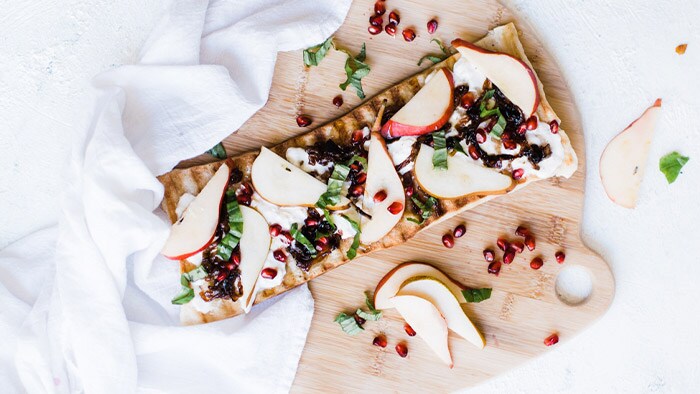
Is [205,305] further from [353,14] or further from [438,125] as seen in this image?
[353,14]

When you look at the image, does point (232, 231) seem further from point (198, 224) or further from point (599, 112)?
point (599, 112)

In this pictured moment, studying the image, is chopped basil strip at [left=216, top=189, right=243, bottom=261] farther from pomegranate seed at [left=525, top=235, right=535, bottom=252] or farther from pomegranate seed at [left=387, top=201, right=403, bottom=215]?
pomegranate seed at [left=525, top=235, right=535, bottom=252]

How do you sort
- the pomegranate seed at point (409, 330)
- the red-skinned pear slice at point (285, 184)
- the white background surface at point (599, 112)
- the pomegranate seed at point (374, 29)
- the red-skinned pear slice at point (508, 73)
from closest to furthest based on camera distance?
the red-skinned pear slice at point (508, 73)
the red-skinned pear slice at point (285, 184)
the pomegranate seed at point (374, 29)
the white background surface at point (599, 112)
the pomegranate seed at point (409, 330)

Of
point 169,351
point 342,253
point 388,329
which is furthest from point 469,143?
point 169,351

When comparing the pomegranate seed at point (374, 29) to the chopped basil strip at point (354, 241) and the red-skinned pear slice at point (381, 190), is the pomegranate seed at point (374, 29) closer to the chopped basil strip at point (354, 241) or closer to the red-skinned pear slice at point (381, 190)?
the red-skinned pear slice at point (381, 190)

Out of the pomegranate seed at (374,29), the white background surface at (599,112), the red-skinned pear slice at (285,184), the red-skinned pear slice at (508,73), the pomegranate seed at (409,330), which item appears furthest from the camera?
the pomegranate seed at (409,330)

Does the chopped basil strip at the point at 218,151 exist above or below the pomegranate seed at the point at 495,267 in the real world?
above

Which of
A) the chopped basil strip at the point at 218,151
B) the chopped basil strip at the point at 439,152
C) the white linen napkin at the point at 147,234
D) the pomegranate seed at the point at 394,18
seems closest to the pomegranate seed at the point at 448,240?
the chopped basil strip at the point at 439,152
